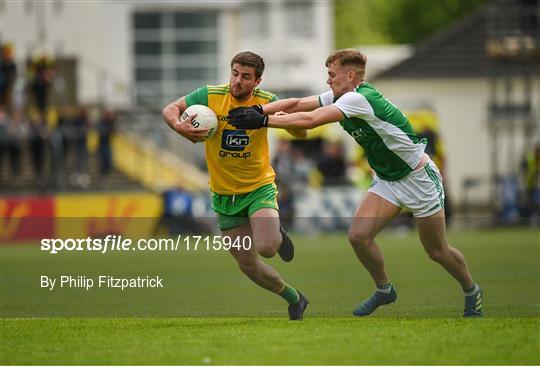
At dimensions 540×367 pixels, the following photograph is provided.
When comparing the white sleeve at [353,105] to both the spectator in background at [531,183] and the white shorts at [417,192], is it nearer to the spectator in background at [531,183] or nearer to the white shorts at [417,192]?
the white shorts at [417,192]

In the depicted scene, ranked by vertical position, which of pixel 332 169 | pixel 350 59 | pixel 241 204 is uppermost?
pixel 350 59

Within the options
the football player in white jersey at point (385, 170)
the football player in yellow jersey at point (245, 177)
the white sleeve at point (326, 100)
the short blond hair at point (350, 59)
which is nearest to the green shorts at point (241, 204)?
the football player in yellow jersey at point (245, 177)

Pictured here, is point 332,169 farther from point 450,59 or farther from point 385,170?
point 385,170

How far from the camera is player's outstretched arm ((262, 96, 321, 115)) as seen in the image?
11.9 m

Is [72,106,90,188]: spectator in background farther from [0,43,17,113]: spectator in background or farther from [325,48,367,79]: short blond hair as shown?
[325,48,367,79]: short blond hair

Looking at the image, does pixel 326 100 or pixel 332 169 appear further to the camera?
pixel 332 169

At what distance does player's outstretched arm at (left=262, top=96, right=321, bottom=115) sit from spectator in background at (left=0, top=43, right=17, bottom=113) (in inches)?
788

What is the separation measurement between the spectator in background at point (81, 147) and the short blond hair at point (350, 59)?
19.3 metres

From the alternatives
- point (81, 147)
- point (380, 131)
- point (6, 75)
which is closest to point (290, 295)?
point (380, 131)

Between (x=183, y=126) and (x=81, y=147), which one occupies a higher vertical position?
(x=183, y=126)

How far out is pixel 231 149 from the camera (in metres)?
12.4

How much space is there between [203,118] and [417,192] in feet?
6.56

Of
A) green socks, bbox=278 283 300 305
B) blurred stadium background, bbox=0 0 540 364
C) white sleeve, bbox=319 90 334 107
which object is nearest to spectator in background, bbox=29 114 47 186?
blurred stadium background, bbox=0 0 540 364

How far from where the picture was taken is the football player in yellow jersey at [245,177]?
39.9ft
